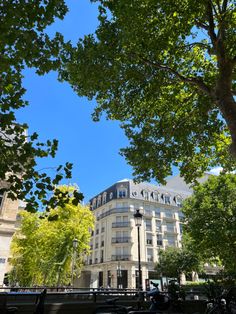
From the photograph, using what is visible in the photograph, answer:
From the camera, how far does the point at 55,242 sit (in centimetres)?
2475

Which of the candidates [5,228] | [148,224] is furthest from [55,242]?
[148,224]

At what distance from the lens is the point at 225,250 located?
19.4 metres

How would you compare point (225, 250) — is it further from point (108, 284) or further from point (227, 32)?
point (108, 284)

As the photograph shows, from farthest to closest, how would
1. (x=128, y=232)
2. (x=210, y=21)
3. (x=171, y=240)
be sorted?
(x=171, y=240) → (x=128, y=232) → (x=210, y=21)

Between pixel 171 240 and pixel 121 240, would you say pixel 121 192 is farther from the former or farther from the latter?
pixel 171 240

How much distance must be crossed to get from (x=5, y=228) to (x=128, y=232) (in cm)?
3475

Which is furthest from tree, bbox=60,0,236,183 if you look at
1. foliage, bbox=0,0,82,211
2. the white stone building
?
the white stone building

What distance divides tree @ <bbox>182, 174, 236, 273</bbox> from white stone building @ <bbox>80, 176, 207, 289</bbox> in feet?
84.3

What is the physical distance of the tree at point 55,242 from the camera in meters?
24.6

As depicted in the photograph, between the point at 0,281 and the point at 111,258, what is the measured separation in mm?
34130

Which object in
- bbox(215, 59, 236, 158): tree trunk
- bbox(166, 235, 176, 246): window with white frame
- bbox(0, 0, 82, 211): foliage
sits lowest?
bbox(0, 0, 82, 211): foliage

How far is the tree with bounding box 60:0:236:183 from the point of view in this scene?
8898 mm

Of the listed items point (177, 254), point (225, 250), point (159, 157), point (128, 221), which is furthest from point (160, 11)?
point (128, 221)

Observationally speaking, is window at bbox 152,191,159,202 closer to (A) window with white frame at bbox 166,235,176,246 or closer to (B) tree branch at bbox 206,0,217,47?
(A) window with white frame at bbox 166,235,176,246
